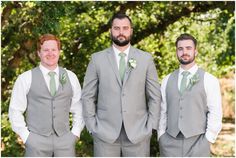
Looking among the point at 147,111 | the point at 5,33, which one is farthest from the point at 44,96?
the point at 5,33

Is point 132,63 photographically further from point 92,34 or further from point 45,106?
point 92,34

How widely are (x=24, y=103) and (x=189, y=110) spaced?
4.52 feet

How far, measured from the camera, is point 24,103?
4.65 metres

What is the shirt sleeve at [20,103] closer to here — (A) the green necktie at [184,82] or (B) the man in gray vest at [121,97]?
(B) the man in gray vest at [121,97]

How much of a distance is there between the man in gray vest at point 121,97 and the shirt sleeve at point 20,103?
0.50m

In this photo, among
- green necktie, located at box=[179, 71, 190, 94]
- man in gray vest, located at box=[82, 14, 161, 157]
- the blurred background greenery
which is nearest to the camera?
man in gray vest, located at box=[82, 14, 161, 157]

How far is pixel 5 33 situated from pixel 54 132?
13.9 ft

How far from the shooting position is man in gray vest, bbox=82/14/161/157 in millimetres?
4547

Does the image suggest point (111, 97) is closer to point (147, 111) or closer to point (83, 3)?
point (147, 111)

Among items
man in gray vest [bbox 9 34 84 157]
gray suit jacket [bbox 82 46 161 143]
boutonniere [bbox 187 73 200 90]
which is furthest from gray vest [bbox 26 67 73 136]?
boutonniere [bbox 187 73 200 90]

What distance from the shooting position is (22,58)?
916cm

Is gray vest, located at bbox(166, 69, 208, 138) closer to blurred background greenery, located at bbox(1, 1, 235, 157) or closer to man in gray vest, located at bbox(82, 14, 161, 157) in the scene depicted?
man in gray vest, located at bbox(82, 14, 161, 157)

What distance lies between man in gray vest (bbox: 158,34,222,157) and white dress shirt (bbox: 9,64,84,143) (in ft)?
2.53

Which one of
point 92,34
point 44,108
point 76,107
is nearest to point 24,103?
point 44,108
